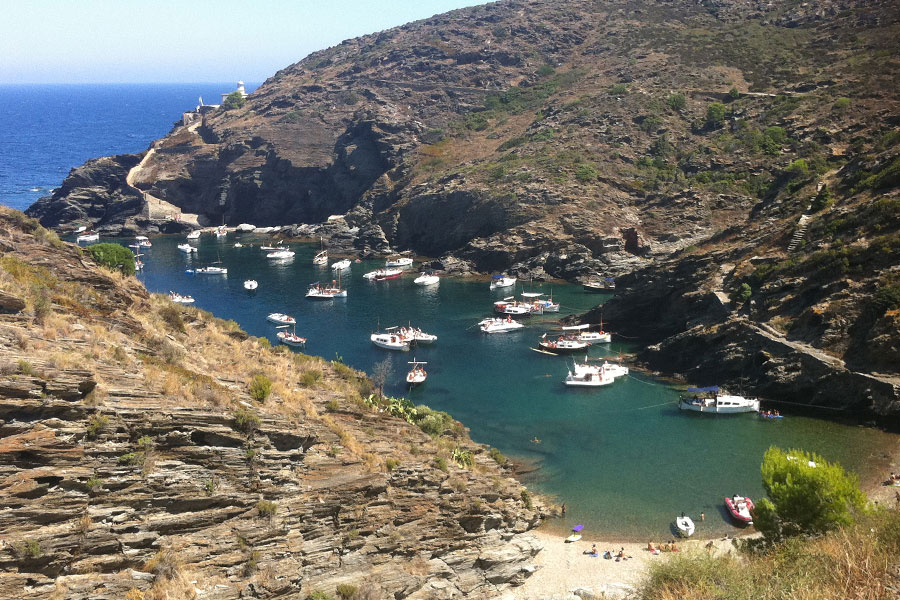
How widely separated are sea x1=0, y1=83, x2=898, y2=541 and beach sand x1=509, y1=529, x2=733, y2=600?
1.44 meters

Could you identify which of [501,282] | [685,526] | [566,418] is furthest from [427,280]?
[685,526]

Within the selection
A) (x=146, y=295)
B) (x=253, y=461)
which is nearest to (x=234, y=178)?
(x=146, y=295)

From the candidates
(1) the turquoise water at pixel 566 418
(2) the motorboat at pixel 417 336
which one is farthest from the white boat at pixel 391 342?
(1) the turquoise water at pixel 566 418

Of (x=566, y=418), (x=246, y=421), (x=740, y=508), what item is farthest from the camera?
(x=566, y=418)

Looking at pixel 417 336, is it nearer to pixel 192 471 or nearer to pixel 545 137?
pixel 192 471

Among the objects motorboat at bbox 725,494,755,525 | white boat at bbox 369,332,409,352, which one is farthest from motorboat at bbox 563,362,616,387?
motorboat at bbox 725,494,755,525

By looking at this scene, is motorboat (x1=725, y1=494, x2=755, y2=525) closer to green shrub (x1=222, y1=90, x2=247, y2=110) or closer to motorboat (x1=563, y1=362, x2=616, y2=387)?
motorboat (x1=563, y1=362, x2=616, y2=387)

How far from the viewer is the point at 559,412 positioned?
54.0 metres

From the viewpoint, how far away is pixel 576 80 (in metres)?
142

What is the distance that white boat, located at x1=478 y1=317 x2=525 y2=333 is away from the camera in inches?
2938

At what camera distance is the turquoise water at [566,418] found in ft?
133

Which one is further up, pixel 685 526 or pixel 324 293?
pixel 324 293

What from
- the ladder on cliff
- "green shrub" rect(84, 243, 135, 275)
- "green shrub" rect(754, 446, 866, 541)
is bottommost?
"green shrub" rect(754, 446, 866, 541)

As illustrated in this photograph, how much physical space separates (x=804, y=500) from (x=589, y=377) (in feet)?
103
